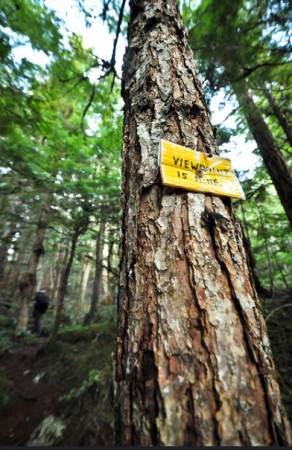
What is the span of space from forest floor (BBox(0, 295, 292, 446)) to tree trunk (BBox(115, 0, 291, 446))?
118 cm

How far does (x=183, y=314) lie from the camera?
75cm

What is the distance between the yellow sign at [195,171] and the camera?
98 centimetres

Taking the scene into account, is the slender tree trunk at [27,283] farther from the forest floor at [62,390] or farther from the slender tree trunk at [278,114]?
the slender tree trunk at [278,114]

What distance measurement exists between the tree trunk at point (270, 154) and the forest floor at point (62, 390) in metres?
4.79

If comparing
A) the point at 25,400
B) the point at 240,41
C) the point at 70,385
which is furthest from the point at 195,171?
the point at 25,400

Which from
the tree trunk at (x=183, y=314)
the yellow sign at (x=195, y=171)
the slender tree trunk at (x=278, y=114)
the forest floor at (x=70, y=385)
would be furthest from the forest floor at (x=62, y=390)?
the slender tree trunk at (x=278, y=114)

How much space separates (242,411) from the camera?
0.61 m

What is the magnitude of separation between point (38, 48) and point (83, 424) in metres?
5.99

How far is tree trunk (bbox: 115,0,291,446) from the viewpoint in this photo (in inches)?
24.0

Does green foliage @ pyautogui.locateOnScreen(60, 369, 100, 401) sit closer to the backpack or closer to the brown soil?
the brown soil

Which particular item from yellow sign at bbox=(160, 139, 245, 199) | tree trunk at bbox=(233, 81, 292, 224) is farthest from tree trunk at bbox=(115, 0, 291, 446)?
tree trunk at bbox=(233, 81, 292, 224)

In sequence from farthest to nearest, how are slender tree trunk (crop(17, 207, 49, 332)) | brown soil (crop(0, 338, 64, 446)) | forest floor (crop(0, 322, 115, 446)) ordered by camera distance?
1. slender tree trunk (crop(17, 207, 49, 332))
2. brown soil (crop(0, 338, 64, 446))
3. forest floor (crop(0, 322, 115, 446))

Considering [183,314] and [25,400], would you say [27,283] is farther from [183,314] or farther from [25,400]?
[183,314]

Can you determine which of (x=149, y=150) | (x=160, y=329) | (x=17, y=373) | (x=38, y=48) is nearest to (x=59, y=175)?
(x=38, y=48)
